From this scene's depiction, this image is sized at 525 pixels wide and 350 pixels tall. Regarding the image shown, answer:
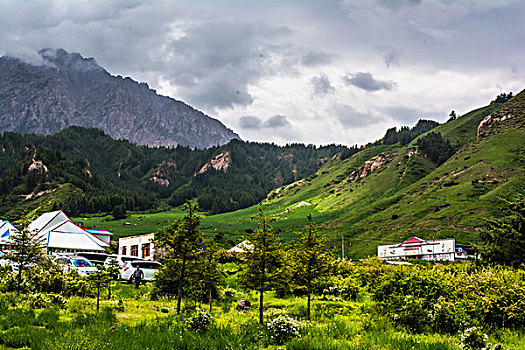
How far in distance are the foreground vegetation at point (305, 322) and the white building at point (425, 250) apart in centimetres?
8014

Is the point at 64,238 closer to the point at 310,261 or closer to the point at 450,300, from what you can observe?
the point at 310,261

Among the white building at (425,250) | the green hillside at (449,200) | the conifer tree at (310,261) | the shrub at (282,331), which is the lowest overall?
the white building at (425,250)

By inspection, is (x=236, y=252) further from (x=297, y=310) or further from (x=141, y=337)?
(x=141, y=337)

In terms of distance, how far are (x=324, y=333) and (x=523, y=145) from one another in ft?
573

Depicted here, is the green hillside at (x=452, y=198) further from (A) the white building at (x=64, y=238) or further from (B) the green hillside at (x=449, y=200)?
(A) the white building at (x=64, y=238)

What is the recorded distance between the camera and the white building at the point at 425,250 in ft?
294

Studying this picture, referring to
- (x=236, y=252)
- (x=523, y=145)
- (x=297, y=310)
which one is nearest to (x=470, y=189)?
(x=523, y=145)

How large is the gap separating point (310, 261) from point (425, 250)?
88.3 metres

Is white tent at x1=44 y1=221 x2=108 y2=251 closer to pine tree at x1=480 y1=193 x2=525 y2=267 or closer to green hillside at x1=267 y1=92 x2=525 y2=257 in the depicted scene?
pine tree at x1=480 y1=193 x2=525 y2=267

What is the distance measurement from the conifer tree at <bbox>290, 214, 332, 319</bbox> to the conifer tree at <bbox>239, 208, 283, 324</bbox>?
1.67m

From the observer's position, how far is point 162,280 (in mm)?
21328

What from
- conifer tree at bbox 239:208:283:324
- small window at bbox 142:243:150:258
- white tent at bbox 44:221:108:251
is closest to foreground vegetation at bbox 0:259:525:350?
conifer tree at bbox 239:208:283:324

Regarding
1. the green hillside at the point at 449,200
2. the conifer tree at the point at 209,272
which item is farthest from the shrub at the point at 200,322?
the green hillside at the point at 449,200

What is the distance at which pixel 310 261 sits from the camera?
17.8m
